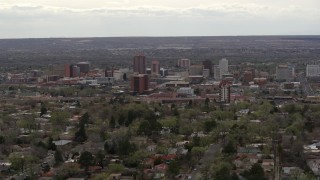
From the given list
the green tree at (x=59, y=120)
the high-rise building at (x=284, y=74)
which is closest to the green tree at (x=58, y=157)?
the green tree at (x=59, y=120)

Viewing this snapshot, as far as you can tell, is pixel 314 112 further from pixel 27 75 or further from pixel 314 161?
pixel 27 75

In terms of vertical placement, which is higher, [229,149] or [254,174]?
[254,174]

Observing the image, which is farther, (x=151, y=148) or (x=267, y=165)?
(x=151, y=148)

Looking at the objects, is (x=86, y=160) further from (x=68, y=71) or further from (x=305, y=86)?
(x=68, y=71)

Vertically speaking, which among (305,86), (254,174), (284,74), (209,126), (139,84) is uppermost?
(254,174)

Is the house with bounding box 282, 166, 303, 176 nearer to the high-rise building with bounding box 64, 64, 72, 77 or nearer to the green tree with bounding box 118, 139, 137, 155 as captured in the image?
the green tree with bounding box 118, 139, 137, 155

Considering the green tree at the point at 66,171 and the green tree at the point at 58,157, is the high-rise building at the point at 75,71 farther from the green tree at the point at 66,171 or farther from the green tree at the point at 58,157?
the green tree at the point at 66,171

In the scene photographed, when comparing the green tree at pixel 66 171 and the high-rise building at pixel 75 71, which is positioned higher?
the green tree at pixel 66 171

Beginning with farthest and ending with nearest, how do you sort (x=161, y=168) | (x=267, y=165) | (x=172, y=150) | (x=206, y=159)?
(x=172, y=150) < (x=206, y=159) < (x=267, y=165) < (x=161, y=168)

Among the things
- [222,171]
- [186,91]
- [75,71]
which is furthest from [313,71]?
[222,171]
